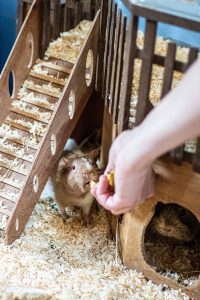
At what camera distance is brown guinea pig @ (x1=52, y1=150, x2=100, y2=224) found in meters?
3.05

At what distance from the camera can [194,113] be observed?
1.61 m

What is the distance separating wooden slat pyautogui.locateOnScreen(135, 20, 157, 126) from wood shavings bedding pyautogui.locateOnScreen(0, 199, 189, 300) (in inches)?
36.7

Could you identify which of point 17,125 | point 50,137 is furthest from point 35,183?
point 17,125

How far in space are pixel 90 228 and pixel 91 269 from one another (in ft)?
1.40

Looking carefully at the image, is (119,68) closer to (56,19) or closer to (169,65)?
(169,65)

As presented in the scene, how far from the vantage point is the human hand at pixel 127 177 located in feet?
5.94

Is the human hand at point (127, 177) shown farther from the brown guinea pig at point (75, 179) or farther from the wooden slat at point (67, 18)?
the wooden slat at point (67, 18)

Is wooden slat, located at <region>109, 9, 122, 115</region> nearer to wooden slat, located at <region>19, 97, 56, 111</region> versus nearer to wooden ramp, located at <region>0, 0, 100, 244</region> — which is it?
wooden ramp, located at <region>0, 0, 100, 244</region>

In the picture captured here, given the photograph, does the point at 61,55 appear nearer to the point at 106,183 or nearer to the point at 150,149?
the point at 106,183

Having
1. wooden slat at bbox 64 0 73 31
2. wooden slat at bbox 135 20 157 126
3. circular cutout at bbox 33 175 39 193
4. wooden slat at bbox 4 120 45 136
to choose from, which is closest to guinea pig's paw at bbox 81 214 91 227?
circular cutout at bbox 33 175 39 193

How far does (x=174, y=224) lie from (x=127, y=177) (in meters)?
1.18

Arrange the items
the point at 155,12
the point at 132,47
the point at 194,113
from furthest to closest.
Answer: the point at 132,47 < the point at 155,12 < the point at 194,113

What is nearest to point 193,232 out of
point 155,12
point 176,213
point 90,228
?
point 176,213

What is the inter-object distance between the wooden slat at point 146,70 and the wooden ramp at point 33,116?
25.7 inches
